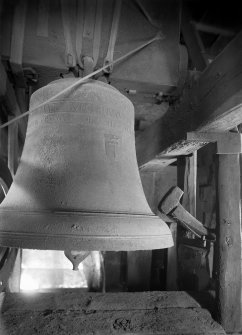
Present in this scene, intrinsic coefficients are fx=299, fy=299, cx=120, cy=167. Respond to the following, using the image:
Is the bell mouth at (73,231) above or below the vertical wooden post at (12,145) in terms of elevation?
below

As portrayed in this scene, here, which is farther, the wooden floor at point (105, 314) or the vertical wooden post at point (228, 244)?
the vertical wooden post at point (228, 244)

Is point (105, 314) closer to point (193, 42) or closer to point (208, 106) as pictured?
point (208, 106)

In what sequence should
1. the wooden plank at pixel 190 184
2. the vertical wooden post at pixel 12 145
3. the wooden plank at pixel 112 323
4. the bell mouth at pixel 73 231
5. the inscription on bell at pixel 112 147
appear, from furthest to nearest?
the wooden plank at pixel 190 184, the vertical wooden post at pixel 12 145, the wooden plank at pixel 112 323, the inscription on bell at pixel 112 147, the bell mouth at pixel 73 231

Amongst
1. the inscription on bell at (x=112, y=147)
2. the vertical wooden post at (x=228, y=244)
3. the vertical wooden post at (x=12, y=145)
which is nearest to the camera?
the inscription on bell at (x=112, y=147)

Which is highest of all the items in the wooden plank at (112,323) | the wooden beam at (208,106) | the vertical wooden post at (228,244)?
the wooden beam at (208,106)

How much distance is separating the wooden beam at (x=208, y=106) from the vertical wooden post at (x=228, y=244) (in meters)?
0.27

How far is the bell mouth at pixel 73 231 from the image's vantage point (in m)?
0.89

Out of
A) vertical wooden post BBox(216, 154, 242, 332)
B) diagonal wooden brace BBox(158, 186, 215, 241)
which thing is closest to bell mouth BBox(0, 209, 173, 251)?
diagonal wooden brace BBox(158, 186, 215, 241)

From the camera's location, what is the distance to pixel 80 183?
1048 millimetres

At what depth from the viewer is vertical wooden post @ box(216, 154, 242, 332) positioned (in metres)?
1.75

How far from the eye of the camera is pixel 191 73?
66.1 inches

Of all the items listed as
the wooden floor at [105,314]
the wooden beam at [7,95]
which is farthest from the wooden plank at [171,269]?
the wooden beam at [7,95]

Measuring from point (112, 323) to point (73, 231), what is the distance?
1038mm

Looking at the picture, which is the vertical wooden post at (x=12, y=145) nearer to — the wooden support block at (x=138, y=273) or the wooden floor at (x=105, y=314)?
the wooden floor at (x=105, y=314)
